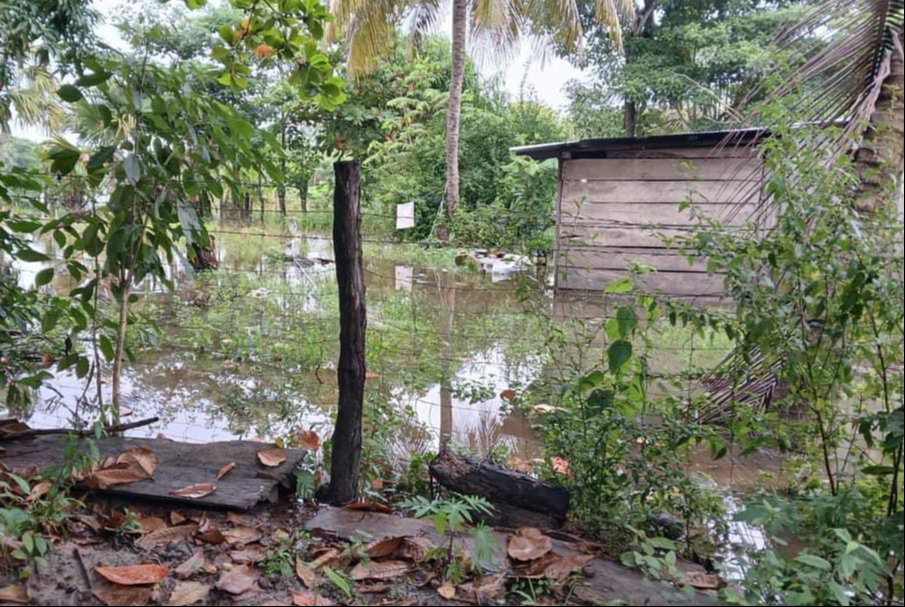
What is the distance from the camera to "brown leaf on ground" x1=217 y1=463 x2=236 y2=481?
2.26 meters

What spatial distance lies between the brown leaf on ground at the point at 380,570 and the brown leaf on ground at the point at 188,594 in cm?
37

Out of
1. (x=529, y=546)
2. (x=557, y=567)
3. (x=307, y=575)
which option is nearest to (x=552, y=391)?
(x=529, y=546)

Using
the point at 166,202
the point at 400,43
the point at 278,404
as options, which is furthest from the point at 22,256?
the point at 400,43

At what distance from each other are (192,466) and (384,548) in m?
0.89

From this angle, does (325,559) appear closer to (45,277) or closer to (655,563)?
(655,563)

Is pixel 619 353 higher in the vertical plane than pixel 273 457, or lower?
higher

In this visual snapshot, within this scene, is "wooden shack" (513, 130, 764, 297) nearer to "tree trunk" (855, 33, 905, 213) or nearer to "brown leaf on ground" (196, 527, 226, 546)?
"tree trunk" (855, 33, 905, 213)

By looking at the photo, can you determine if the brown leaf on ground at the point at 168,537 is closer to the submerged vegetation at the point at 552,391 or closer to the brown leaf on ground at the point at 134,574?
the submerged vegetation at the point at 552,391

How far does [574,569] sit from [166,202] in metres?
1.75

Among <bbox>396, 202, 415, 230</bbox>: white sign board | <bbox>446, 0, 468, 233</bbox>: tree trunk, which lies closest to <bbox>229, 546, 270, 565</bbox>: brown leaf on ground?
<bbox>396, 202, 415, 230</bbox>: white sign board

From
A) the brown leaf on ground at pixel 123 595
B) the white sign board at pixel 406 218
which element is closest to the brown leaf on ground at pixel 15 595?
the brown leaf on ground at pixel 123 595

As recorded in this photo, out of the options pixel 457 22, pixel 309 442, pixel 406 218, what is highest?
pixel 457 22

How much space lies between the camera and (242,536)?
1.95 metres

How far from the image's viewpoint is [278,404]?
146 inches
